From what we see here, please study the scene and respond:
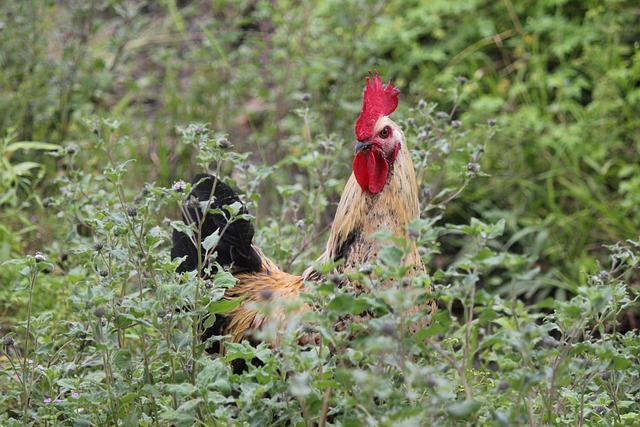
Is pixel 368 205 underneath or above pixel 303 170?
above

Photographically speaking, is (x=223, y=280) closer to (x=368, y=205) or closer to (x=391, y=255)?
(x=391, y=255)

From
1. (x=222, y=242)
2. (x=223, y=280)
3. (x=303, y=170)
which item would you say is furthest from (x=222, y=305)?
(x=303, y=170)

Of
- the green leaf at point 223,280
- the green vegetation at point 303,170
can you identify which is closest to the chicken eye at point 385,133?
the green vegetation at point 303,170

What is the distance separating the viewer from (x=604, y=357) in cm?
191

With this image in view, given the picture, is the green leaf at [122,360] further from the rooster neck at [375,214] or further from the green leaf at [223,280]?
the rooster neck at [375,214]

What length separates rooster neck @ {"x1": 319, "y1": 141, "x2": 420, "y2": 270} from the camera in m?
2.67

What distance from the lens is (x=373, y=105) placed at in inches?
110

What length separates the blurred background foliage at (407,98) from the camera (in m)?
4.93

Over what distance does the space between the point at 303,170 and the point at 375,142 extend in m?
2.61

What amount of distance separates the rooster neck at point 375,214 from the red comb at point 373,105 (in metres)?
0.14

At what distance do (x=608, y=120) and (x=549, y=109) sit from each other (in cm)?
39

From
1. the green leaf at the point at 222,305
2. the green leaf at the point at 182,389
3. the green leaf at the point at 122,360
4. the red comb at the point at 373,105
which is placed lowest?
the green leaf at the point at 122,360

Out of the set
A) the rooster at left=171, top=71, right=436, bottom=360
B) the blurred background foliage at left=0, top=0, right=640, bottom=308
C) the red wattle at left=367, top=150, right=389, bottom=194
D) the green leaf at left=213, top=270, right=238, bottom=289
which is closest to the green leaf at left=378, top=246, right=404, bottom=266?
the green leaf at left=213, top=270, right=238, bottom=289

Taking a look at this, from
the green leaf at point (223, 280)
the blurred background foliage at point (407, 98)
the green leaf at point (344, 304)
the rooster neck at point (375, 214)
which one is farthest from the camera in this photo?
the blurred background foliage at point (407, 98)
